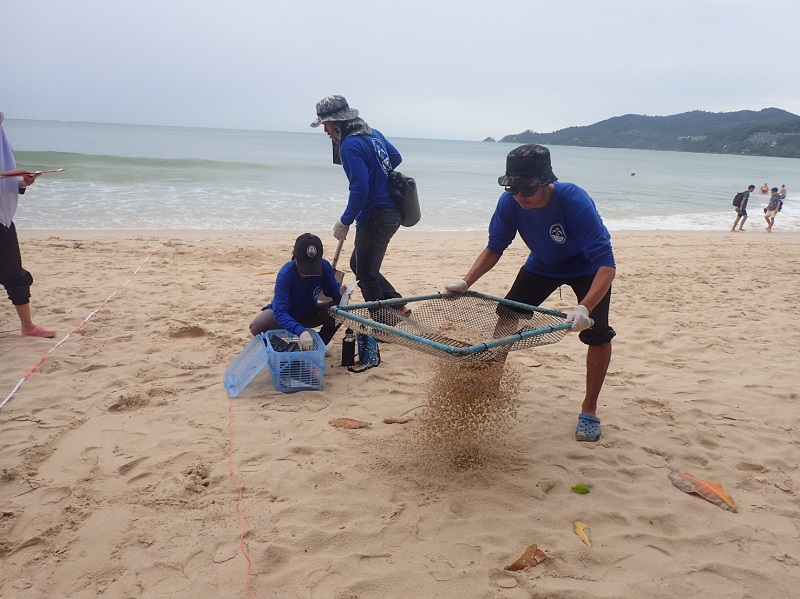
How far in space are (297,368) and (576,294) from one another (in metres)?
1.77

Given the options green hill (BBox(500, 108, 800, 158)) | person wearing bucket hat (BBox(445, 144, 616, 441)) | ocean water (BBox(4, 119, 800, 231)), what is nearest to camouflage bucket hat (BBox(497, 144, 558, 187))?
person wearing bucket hat (BBox(445, 144, 616, 441))

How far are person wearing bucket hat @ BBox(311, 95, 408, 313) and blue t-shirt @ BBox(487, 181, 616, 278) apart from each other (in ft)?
3.42

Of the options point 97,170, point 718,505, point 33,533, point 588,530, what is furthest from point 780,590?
point 97,170

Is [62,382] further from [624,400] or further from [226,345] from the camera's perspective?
[624,400]

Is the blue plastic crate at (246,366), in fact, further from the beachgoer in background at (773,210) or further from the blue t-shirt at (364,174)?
the beachgoer in background at (773,210)

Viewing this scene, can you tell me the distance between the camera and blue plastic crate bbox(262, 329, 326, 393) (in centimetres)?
341

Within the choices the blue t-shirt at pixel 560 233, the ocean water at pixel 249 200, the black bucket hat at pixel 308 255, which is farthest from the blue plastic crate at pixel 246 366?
the ocean water at pixel 249 200

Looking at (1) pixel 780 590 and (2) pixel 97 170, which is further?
(2) pixel 97 170

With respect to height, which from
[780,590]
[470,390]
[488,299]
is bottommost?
[780,590]

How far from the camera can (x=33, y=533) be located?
2.21 m

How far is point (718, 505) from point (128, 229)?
9977mm

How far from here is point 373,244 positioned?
4.03 m

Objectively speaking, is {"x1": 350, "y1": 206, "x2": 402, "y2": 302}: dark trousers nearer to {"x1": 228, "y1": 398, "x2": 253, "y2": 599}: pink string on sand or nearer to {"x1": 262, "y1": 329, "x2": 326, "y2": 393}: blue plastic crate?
{"x1": 262, "y1": 329, "x2": 326, "y2": 393}: blue plastic crate

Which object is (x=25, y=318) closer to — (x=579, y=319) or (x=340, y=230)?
(x=340, y=230)
